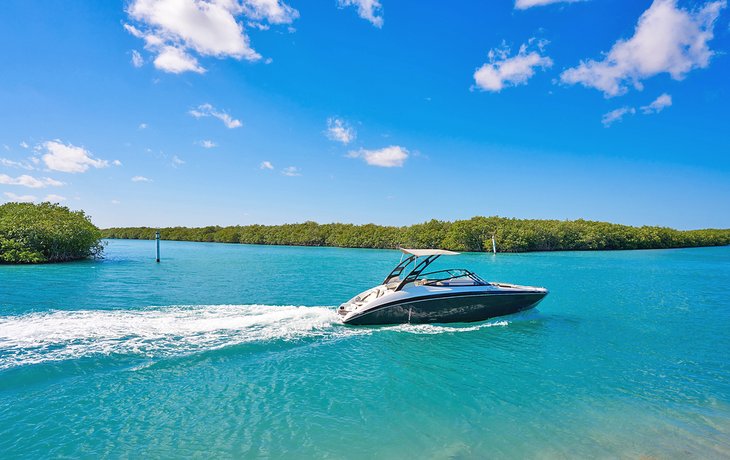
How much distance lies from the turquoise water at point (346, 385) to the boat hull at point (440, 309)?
1.24ft

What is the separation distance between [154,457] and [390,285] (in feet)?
28.0

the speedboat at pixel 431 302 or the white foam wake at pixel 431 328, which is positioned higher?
the speedboat at pixel 431 302

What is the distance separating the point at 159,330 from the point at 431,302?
26.1 ft

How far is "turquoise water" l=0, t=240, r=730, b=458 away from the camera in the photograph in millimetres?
5453

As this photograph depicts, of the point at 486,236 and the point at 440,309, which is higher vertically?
the point at 486,236

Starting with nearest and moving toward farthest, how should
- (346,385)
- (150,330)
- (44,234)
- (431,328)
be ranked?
1. (346,385)
2. (150,330)
3. (431,328)
4. (44,234)

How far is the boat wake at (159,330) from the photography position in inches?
342

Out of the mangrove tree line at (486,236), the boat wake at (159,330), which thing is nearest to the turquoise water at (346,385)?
the boat wake at (159,330)

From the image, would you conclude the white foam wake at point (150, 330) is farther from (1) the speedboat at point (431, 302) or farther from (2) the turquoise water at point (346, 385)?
(1) the speedboat at point (431, 302)

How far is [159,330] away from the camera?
10344 millimetres

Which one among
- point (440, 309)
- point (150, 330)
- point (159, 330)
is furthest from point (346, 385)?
point (150, 330)

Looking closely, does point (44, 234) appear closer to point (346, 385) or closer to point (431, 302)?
point (431, 302)

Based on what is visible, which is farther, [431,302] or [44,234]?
[44,234]

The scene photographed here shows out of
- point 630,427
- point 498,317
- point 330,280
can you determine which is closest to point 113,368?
point 630,427
